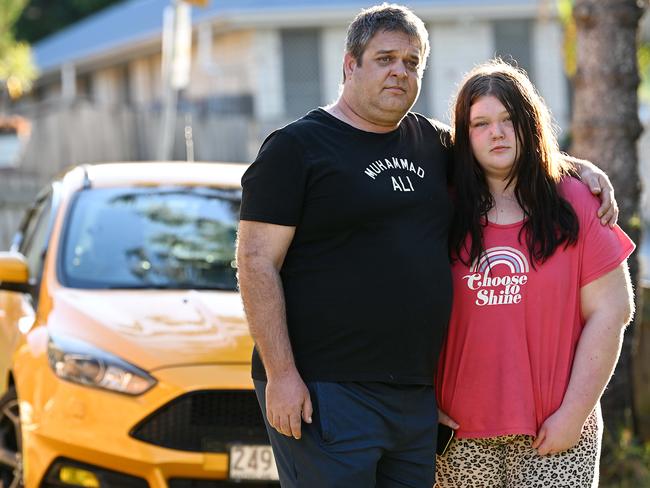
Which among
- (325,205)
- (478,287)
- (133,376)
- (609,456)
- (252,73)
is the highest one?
(252,73)

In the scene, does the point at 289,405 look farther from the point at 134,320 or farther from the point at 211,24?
the point at 211,24

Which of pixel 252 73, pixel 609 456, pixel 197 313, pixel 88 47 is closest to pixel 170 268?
pixel 197 313

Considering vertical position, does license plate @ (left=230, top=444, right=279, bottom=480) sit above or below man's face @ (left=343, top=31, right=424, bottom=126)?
below

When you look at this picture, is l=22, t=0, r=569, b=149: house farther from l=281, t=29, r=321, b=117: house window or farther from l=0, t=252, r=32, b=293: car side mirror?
l=0, t=252, r=32, b=293: car side mirror

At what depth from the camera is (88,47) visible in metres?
29.3

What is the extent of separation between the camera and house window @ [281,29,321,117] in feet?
77.6

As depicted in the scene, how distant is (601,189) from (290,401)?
120 cm

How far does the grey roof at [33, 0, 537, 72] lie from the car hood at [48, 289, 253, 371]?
16756 mm

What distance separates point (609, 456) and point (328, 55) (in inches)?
697

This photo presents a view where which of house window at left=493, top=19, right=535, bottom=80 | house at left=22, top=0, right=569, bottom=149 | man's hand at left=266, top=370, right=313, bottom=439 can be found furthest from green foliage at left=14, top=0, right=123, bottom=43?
man's hand at left=266, top=370, right=313, bottom=439

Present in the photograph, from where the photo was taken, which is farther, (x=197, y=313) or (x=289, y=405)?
(x=197, y=313)

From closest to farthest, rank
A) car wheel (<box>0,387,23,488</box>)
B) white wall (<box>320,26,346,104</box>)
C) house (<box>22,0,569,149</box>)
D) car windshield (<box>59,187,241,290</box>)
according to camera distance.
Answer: car wheel (<box>0,387,23,488</box>) < car windshield (<box>59,187,241,290</box>) < house (<box>22,0,569,149</box>) < white wall (<box>320,26,346,104</box>)

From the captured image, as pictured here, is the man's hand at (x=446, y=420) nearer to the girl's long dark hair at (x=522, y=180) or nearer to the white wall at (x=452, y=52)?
the girl's long dark hair at (x=522, y=180)

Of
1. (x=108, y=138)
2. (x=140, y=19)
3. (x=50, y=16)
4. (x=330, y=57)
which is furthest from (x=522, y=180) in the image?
(x=50, y=16)
